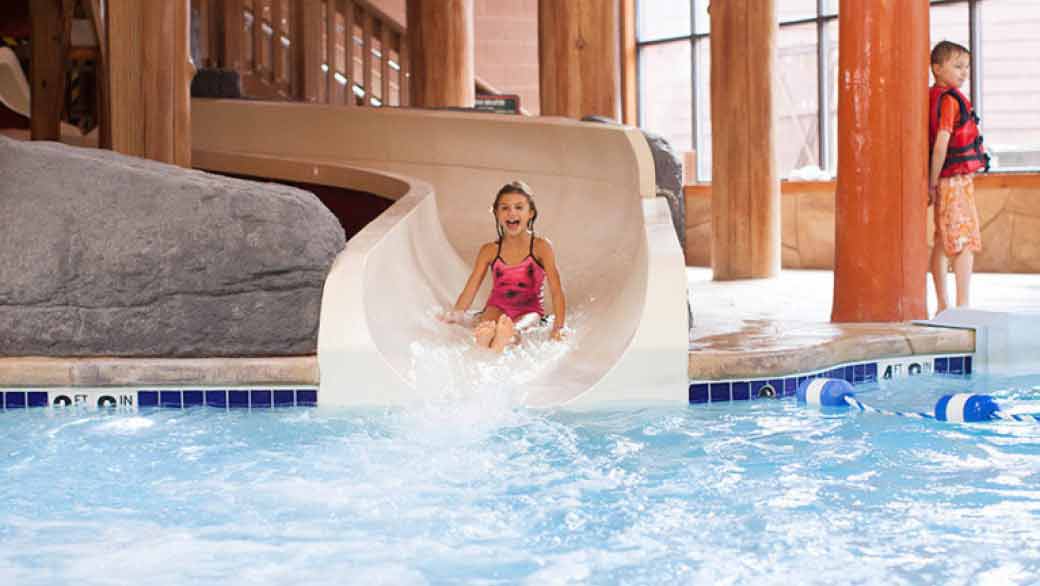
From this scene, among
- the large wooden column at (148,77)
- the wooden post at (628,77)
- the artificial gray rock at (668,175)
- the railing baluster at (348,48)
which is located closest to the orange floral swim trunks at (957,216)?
the artificial gray rock at (668,175)

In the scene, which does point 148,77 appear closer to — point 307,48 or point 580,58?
point 580,58

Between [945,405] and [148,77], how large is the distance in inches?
174

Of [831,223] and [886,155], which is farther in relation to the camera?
[831,223]

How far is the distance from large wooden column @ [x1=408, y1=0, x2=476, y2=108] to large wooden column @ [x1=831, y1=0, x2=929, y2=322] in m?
6.02

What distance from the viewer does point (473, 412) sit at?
4.67 meters

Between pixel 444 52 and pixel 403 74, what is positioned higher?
pixel 403 74

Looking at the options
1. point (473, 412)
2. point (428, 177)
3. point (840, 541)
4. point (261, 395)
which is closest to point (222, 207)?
point (261, 395)

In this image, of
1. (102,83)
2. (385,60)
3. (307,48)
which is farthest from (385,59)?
(102,83)

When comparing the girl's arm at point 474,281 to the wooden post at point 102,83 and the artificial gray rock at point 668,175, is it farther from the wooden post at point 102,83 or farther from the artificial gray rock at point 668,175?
the wooden post at point 102,83

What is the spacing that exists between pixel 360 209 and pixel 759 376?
15.6 ft

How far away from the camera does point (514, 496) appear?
140 inches

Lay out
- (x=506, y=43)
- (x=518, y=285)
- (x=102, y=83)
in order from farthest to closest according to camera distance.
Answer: (x=506, y=43) → (x=102, y=83) → (x=518, y=285)

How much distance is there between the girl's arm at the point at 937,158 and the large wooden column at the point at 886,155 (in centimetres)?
11

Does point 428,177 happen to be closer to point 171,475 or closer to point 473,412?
point 473,412
